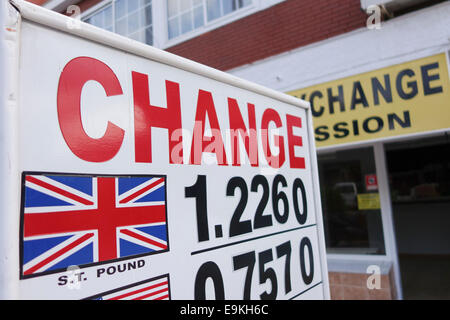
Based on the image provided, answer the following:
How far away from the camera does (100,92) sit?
1108 mm

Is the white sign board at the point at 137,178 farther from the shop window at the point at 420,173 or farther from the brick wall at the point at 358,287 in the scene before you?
the shop window at the point at 420,173

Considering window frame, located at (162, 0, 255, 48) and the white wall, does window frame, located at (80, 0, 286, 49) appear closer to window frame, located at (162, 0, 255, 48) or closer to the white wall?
window frame, located at (162, 0, 255, 48)

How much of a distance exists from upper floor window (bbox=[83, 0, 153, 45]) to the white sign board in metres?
5.02

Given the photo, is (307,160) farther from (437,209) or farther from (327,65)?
(437,209)

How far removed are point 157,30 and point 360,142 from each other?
13.3 ft

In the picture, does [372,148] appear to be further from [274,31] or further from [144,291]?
[144,291]

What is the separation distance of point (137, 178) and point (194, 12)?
17.6ft

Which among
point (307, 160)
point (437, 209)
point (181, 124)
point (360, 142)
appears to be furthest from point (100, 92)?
point (437, 209)

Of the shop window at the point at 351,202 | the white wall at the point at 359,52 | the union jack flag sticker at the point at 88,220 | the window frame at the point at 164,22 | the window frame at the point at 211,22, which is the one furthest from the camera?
the window frame at the point at 164,22

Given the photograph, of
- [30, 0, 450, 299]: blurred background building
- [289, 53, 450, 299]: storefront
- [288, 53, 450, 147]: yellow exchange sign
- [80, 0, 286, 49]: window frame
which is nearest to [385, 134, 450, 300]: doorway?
[289, 53, 450, 299]: storefront

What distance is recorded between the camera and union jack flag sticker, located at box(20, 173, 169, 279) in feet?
2.97

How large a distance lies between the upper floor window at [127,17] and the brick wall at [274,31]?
2.43 ft

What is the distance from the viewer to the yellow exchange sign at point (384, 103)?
12.2 ft

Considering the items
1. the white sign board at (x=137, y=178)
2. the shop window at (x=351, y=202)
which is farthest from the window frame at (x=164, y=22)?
the white sign board at (x=137, y=178)
